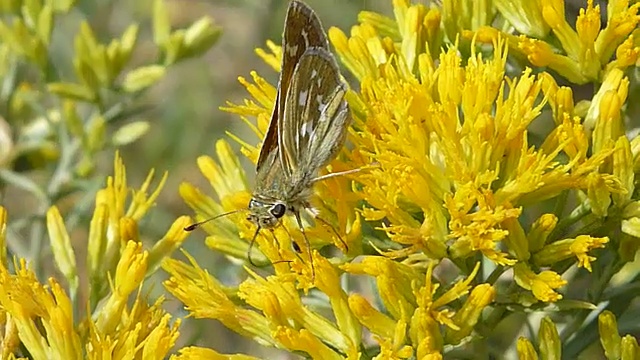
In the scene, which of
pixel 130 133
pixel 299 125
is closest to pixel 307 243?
pixel 299 125

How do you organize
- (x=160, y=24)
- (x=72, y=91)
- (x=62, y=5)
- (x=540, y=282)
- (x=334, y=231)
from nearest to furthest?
(x=540, y=282)
(x=334, y=231)
(x=72, y=91)
(x=62, y=5)
(x=160, y=24)

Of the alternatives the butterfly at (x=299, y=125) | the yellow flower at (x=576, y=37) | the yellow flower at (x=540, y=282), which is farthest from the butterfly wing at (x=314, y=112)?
the yellow flower at (x=540, y=282)

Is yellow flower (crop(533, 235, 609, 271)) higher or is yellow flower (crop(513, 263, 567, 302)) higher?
yellow flower (crop(533, 235, 609, 271))

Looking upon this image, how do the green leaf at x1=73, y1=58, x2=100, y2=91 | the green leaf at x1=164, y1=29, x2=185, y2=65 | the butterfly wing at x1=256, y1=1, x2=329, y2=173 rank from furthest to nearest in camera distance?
the green leaf at x1=164, y1=29, x2=185, y2=65
the green leaf at x1=73, y1=58, x2=100, y2=91
the butterfly wing at x1=256, y1=1, x2=329, y2=173

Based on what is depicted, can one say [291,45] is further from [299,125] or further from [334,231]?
[334,231]

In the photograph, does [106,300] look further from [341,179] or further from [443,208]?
[443,208]

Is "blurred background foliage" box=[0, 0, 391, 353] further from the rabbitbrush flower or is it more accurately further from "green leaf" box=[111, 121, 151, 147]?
the rabbitbrush flower

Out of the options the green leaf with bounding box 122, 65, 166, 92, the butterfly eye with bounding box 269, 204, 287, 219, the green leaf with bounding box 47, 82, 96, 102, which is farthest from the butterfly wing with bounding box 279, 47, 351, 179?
the green leaf with bounding box 47, 82, 96, 102

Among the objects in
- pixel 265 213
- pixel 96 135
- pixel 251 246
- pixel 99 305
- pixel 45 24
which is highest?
pixel 45 24

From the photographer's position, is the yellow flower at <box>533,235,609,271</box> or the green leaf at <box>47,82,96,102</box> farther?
the green leaf at <box>47,82,96,102</box>
